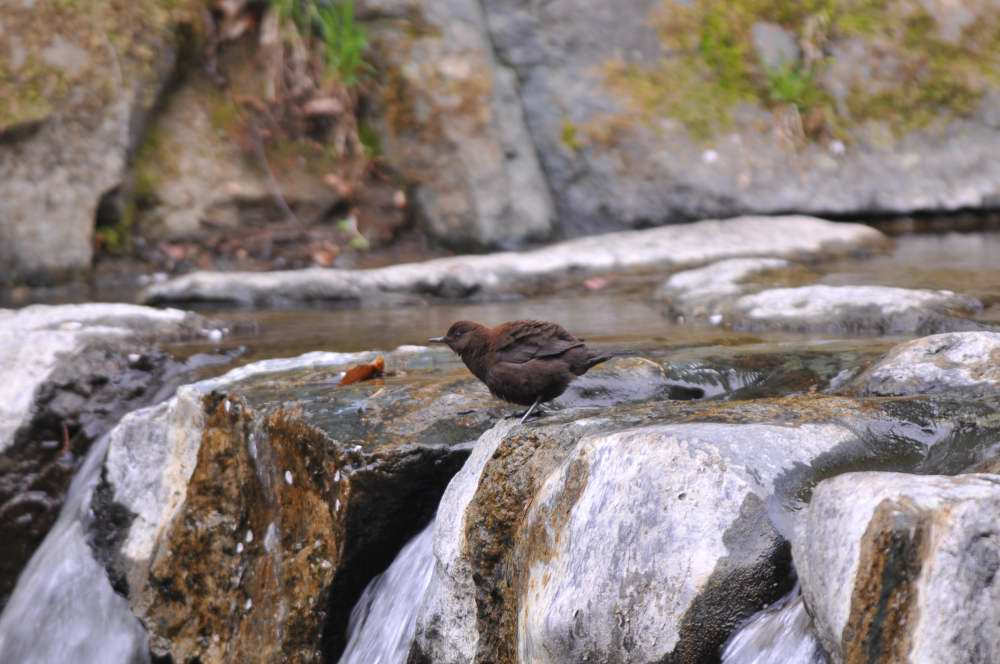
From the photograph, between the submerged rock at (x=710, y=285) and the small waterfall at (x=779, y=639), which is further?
the submerged rock at (x=710, y=285)

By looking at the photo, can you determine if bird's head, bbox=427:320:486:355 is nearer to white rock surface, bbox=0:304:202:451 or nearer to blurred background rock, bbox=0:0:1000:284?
white rock surface, bbox=0:304:202:451

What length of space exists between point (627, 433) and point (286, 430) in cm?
145

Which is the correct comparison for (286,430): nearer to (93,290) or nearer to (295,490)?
(295,490)

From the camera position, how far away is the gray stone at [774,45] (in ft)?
30.3

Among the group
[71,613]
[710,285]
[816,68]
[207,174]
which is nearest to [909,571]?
[71,613]

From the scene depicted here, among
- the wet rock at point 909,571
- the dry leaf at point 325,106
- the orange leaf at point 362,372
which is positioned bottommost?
the dry leaf at point 325,106

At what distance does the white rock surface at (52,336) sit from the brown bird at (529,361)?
2462 millimetres

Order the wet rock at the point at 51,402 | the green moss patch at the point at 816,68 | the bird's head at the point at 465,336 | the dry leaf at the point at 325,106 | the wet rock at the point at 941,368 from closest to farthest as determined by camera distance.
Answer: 1. the wet rock at the point at 941,368
2. the bird's head at the point at 465,336
3. the wet rock at the point at 51,402
4. the dry leaf at the point at 325,106
5. the green moss patch at the point at 816,68

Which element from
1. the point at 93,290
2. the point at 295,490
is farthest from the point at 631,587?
the point at 93,290

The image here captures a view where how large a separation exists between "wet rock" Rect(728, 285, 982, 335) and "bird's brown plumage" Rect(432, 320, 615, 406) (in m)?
2.00

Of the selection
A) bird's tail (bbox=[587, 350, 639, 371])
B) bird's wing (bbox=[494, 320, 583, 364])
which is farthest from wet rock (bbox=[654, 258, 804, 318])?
bird's wing (bbox=[494, 320, 583, 364])

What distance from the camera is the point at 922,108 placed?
30.1ft

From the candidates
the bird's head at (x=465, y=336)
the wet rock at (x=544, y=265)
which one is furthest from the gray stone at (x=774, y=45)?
the bird's head at (x=465, y=336)

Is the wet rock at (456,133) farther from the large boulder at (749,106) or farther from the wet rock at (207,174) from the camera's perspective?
the wet rock at (207,174)
